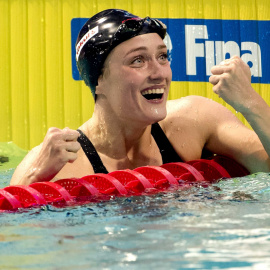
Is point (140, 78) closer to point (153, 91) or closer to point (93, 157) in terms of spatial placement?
point (153, 91)

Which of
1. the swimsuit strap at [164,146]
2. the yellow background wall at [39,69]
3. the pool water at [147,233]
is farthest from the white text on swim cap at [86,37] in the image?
the yellow background wall at [39,69]

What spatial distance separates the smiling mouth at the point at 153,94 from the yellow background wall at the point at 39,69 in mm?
2856

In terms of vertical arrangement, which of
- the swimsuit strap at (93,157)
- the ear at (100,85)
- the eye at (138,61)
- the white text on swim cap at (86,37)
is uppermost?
the white text on swim cap at (86,37)

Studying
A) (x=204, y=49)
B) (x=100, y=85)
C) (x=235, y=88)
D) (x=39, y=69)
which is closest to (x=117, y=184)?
(x=100, y=85)

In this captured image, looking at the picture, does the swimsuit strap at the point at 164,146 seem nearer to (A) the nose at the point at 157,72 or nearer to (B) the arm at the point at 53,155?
(A) the nose at the point at 157,72

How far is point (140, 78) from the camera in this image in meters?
2.52

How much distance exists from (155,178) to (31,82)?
314cm

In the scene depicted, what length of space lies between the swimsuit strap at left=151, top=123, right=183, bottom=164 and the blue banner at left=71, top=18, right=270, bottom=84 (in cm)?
273

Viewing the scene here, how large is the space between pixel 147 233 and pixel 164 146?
4.34 ft

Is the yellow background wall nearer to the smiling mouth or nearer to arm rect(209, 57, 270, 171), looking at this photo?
the smiling mouth

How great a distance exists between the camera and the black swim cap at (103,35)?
2.57m

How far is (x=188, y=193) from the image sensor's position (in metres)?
2.22

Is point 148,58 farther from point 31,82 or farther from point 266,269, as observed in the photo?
point 31,82

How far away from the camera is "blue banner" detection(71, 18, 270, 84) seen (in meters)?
5.54
